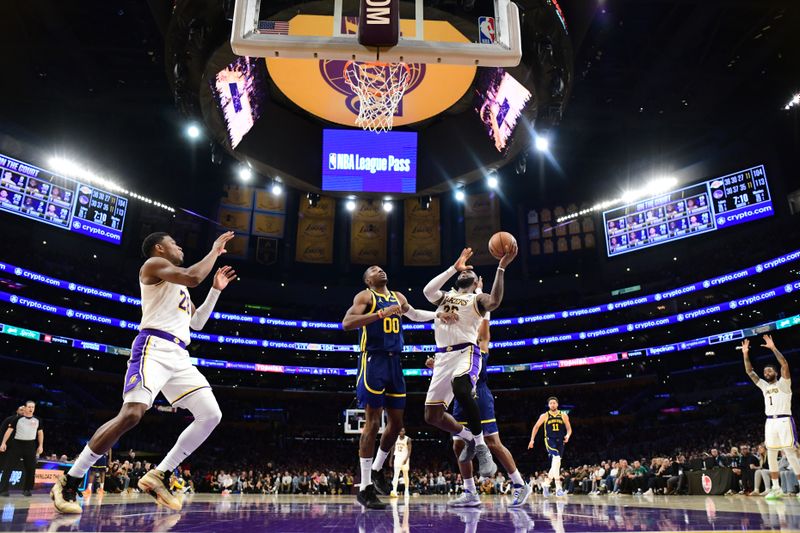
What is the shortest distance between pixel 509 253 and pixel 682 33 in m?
15.2

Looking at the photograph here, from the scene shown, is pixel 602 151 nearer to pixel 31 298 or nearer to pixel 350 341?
pixel 350 341

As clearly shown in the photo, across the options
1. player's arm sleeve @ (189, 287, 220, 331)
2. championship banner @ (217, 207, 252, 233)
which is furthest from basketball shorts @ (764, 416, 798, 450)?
championship banner @ (217, 207, 252, 233)

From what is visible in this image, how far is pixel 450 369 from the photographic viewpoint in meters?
6.40

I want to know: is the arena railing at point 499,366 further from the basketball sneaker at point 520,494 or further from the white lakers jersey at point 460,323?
the white lakers jersey at point 460,323

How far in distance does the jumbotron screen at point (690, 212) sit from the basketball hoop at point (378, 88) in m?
19.8

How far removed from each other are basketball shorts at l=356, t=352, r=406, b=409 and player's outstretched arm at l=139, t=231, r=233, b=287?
2265 mm

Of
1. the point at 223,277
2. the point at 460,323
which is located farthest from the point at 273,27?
the point at 460,323

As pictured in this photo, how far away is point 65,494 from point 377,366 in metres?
3.07

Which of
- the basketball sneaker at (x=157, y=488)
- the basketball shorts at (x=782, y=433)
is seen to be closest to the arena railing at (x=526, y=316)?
the basketball shorts at (x=782, y=433)

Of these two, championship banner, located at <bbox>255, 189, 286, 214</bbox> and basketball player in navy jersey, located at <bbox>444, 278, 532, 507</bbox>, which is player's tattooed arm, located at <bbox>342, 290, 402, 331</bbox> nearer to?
basketball player in navy jersey, located at <bbox>444, 278, 532, 507</bbox>

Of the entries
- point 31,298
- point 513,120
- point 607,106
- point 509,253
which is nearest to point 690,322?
point 607,106

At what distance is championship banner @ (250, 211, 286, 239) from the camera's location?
31.2 metres

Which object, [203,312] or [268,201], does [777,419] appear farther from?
[268,201]

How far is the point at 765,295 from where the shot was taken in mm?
26375
